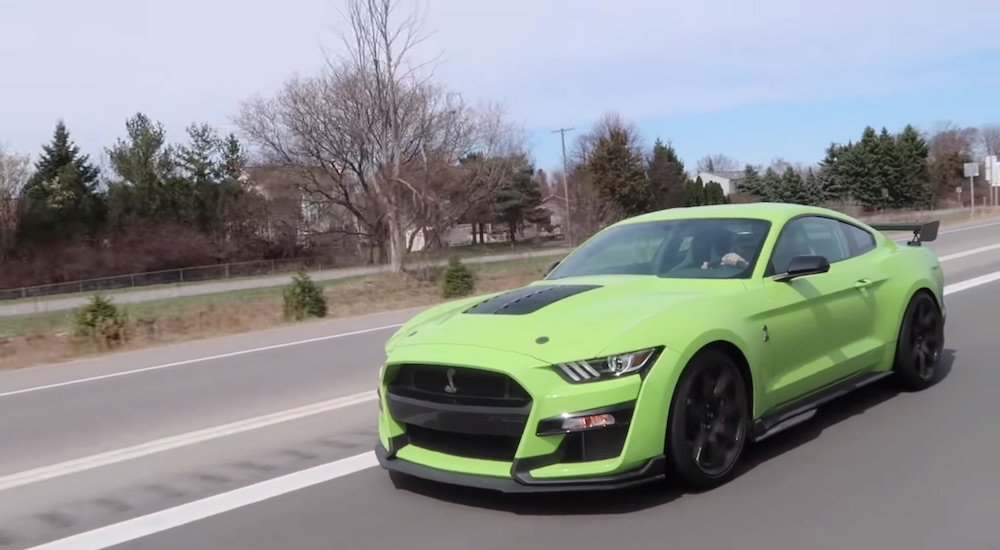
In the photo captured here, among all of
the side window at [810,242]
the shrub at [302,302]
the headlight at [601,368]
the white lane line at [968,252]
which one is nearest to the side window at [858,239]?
the side window at [810,242]

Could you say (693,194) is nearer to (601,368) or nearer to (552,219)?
(552,219)

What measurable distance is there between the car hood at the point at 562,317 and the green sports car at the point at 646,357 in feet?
0.04

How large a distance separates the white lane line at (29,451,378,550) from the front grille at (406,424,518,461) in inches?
41.7

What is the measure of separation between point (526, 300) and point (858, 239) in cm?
297

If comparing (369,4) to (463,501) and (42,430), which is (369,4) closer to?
(42,430)

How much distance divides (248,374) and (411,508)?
238 inches

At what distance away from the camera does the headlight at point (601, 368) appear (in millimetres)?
4395

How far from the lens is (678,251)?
19.9 feet

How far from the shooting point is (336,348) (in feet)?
40.3

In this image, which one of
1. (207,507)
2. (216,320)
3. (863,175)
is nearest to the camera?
(207,507)

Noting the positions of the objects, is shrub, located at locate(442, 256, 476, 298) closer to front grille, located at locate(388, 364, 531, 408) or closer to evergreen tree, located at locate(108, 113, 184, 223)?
front grille, located at locate(388, 364, 531, 408)

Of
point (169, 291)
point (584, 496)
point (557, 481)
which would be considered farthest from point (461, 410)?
point (169, 291)

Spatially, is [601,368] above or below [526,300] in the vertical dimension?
below

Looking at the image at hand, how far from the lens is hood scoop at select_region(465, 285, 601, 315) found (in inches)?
201
